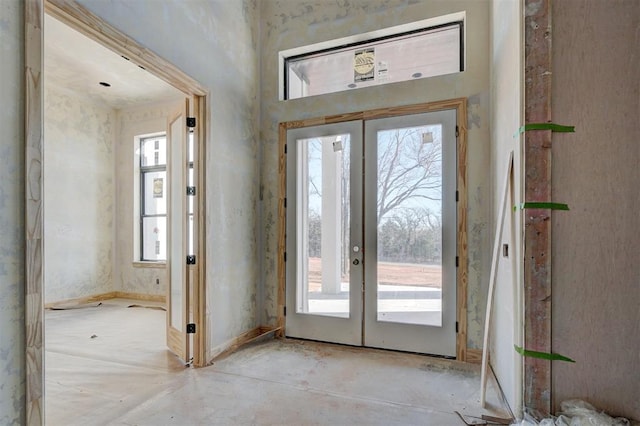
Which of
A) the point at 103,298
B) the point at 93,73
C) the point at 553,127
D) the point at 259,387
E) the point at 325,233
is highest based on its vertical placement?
the point at 93,73

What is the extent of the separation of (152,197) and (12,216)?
16.2ft

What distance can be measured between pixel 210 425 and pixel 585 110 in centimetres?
291

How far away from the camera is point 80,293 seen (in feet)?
19.1

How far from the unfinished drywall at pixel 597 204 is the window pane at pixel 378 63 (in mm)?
1444

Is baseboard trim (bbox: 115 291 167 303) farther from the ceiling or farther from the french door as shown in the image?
the ceiling

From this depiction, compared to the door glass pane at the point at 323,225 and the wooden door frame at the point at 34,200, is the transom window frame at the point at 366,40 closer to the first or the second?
the door glass pane at the point at 323,225

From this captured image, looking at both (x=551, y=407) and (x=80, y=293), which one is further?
(x=80, y=293)

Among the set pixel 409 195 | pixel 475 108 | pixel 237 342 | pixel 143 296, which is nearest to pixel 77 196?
pixel 143 296

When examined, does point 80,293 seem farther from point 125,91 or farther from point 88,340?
point 125,91

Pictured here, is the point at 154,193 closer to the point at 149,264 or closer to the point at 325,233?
the point at 149,264

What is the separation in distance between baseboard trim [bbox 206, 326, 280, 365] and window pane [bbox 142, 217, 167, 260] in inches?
125

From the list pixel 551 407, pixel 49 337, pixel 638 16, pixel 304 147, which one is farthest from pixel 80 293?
pixel 638 16

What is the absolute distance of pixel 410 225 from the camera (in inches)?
133

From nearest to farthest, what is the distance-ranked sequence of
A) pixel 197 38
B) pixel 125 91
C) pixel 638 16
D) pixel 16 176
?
pixel 16 176
pixel 638 16
pixel 197 38
pixel 125 91
